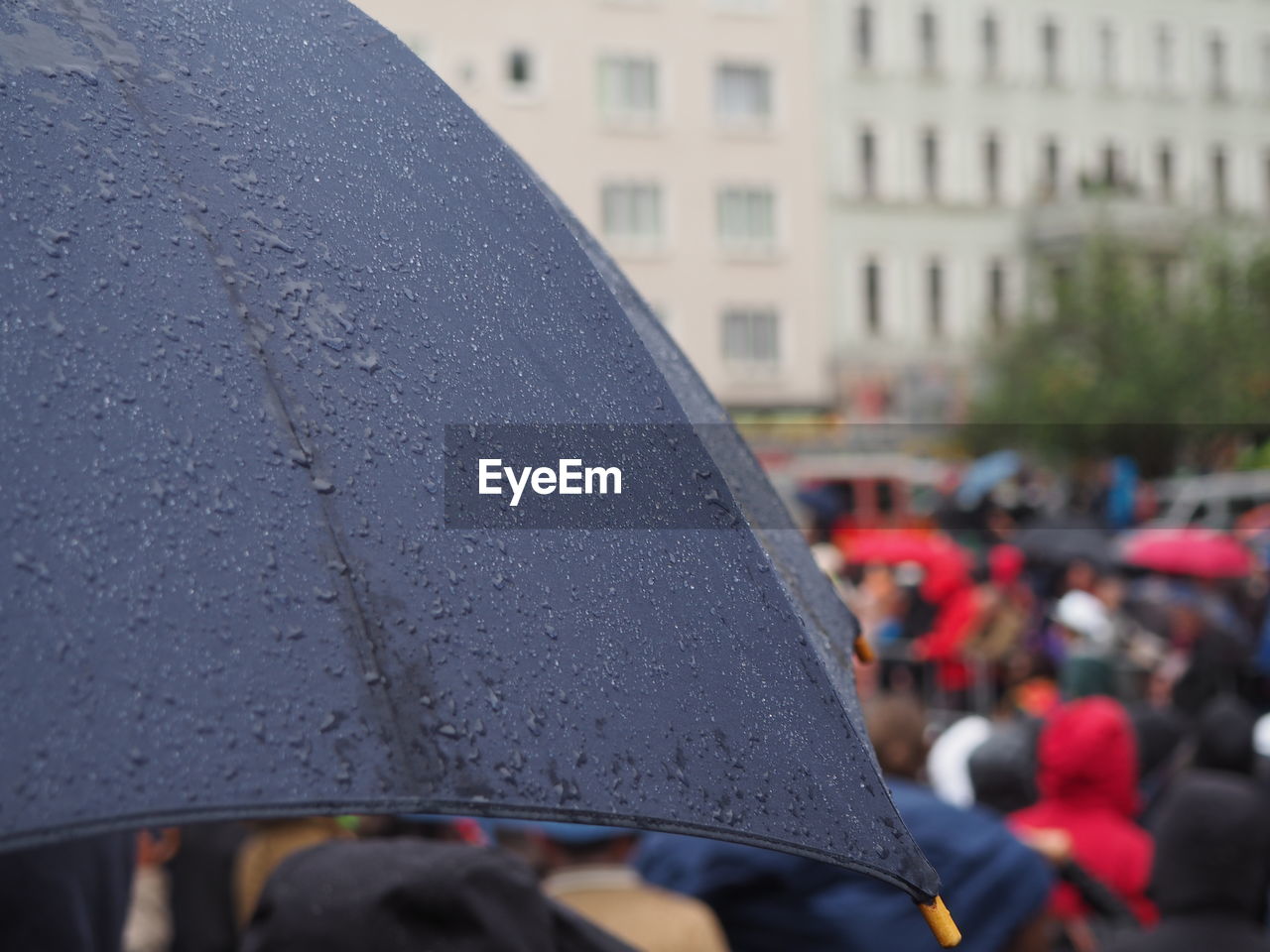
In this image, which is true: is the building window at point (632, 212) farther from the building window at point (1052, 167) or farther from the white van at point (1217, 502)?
the white van at point (1217, 502)

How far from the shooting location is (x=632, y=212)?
126 feet

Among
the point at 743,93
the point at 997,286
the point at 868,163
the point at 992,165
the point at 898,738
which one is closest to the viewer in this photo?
the point at 898,738

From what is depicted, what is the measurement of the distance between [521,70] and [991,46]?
1408cm

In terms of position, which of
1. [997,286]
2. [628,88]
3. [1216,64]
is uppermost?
[1216,64]

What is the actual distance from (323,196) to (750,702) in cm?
51

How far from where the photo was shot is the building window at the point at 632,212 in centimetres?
3834

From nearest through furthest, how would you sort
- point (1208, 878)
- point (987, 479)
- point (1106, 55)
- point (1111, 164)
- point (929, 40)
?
point (1208, 878)
point (987, 479)
point (929, 40)
point (1111, 164)
point (1106, 55)

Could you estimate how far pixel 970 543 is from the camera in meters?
17.6

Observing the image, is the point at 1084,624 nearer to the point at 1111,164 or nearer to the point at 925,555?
the point at 925,555

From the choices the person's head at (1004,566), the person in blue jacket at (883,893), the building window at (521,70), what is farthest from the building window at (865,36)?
the person in blue jacket at (883,893)

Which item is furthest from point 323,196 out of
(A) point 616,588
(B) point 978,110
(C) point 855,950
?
(B) point 978,110

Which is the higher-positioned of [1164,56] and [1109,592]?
[1164,56]

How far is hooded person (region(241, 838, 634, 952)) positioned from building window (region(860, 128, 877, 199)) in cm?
4208

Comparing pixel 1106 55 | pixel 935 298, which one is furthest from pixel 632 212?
pixel 1106 55
